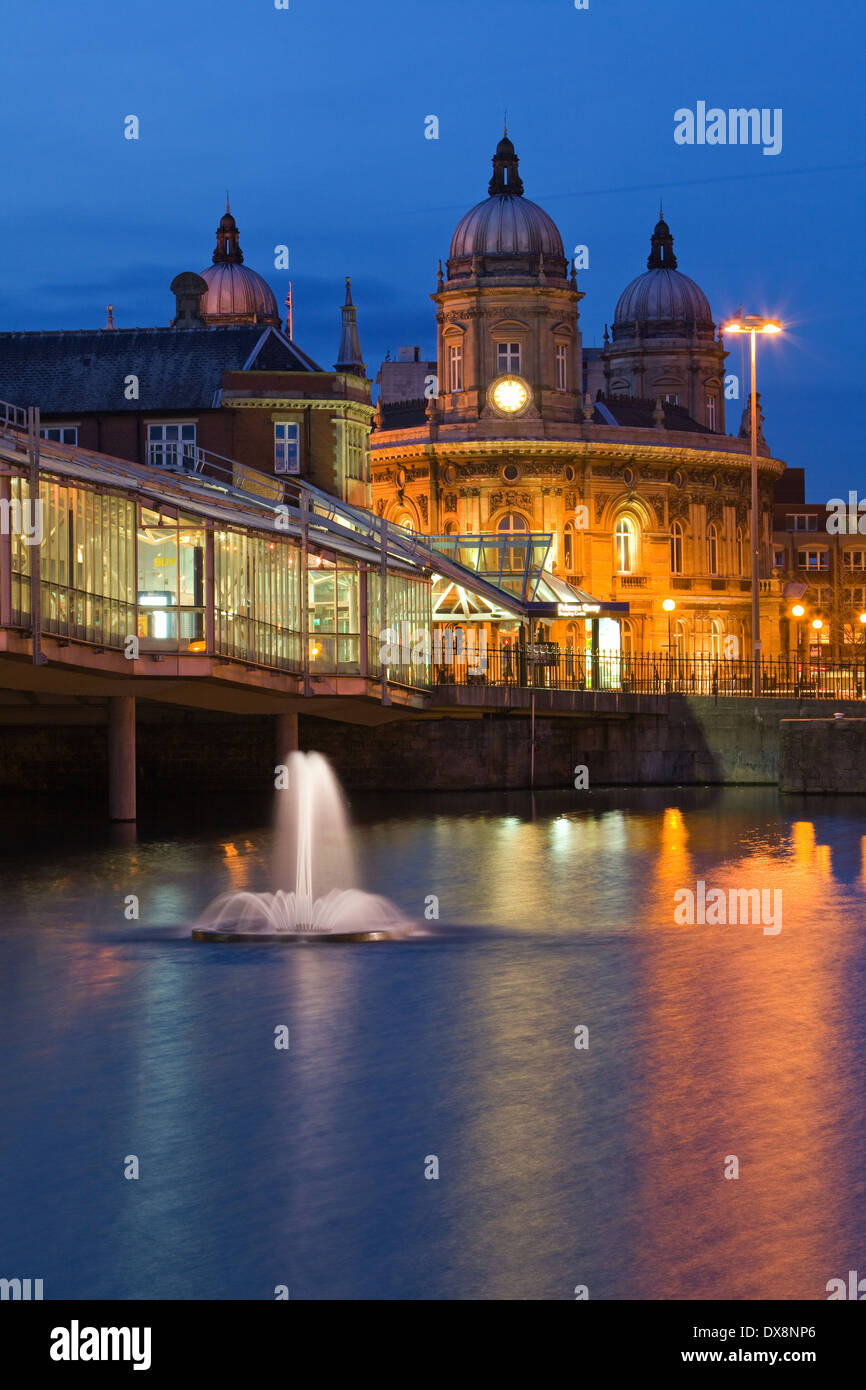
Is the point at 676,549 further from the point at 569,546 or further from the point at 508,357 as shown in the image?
the point at 508,357

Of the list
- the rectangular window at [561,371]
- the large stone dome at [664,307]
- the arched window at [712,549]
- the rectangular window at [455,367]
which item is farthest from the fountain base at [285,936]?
the large stone dome at [664,307]

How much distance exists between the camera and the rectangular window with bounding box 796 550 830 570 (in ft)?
460

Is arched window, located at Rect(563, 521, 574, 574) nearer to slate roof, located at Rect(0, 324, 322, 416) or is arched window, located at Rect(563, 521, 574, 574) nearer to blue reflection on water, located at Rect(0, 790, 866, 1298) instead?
slate roof, located at Rect(0, 324, 322, 416)

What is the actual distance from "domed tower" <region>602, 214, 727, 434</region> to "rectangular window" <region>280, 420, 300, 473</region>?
173ft

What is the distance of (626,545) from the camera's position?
339ft

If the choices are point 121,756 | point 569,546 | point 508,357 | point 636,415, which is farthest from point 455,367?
point 121,756

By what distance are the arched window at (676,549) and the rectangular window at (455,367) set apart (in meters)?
13.2

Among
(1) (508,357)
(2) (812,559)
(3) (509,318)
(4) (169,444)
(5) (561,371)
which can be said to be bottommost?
(4) (169,444)

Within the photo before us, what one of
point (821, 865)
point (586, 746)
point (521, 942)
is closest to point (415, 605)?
point (586, 746)

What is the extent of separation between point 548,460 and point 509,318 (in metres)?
7.28

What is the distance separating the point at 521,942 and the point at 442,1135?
41.2 ft

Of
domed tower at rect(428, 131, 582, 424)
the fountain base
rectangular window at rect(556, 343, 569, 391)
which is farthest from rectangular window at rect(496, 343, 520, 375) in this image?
the fountain base

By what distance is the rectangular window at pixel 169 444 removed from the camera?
238 feet
